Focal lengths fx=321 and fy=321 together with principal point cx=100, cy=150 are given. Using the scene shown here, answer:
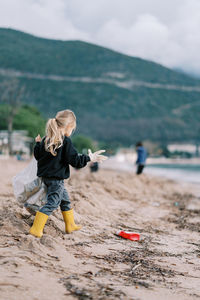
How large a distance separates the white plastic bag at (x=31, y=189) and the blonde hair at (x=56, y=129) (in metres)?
0.47

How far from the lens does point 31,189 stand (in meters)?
3.82

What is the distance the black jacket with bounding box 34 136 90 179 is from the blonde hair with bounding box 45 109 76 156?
2.7 inches

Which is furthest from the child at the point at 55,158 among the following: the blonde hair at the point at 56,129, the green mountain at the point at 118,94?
the green mountain at the point at 118,94

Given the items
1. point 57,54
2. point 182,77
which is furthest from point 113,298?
point 182,77

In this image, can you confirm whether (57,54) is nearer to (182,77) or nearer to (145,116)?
(145,116)

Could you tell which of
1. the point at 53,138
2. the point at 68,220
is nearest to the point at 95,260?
the point at 68,220

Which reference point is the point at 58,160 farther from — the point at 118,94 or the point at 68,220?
the point at 118,94

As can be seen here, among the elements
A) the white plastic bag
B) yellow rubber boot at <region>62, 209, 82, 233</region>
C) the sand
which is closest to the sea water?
the sand

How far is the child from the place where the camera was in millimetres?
3582

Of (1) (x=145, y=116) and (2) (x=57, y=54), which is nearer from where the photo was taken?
(2) (x=57, y=54)

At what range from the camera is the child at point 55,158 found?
3582mm

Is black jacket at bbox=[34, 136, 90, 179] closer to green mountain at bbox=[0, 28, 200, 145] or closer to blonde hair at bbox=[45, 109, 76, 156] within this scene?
blonde hair at bbox=[45, 109, 76, 156]

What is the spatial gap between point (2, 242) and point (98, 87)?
185m

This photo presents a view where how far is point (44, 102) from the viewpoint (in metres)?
158
